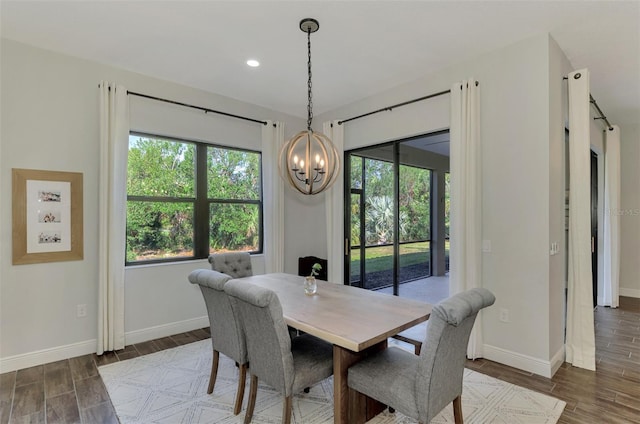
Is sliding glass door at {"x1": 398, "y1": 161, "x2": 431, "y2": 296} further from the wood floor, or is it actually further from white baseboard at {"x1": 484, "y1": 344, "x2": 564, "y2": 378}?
the wood floor

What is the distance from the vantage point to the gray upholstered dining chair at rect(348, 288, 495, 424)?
1.64 metres

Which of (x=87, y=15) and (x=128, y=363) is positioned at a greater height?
(x=87, y=15)

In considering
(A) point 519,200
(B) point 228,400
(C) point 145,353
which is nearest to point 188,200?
(C) point 145,353

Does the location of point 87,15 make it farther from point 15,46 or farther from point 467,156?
point 467,156

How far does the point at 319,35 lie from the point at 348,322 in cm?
246

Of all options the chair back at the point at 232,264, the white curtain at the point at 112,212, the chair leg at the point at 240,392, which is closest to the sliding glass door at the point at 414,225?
the chair back at the point at 232,264

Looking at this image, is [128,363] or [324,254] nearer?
[128,363]

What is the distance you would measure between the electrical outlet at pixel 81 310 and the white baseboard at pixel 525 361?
13.5ft

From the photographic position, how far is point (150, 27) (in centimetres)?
275

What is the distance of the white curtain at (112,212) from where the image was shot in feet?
10.8

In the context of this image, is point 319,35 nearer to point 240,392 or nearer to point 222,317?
point 222,317

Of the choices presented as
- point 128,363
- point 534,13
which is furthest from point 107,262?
point 534,13

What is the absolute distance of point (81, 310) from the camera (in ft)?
10.7

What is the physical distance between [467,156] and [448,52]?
41.8 inches
